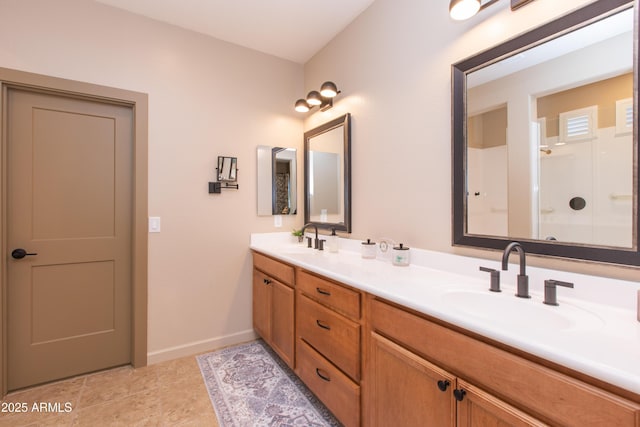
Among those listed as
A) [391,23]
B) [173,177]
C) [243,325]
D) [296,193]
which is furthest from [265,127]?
[243,325]

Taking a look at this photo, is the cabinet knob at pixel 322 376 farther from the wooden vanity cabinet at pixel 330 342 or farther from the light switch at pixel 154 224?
the light switch at pixel 154 224

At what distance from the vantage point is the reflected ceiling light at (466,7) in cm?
137

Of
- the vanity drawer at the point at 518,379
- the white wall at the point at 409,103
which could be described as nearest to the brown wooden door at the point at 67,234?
the white wall at the point at 409,103

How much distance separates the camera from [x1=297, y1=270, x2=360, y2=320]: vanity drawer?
1.42 meters

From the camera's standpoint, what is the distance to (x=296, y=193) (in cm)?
296

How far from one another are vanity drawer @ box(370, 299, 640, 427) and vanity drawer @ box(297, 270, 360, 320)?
0.29 metres

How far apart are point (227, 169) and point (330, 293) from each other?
1554 mm

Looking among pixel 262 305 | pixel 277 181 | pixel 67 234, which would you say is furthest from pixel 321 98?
pixel 67 234

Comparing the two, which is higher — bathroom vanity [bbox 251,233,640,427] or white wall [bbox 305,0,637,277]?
white wall [bbox 305,0,637,277]

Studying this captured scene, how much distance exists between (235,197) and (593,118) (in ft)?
7.81

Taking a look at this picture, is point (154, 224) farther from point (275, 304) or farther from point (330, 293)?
point (330, 293)

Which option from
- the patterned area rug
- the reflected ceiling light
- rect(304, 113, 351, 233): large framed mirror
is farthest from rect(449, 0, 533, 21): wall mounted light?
the patterned area rug

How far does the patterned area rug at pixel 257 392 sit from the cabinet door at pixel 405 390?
0.60m

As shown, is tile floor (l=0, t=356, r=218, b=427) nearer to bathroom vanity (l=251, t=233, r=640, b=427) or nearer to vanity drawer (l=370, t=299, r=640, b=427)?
bathroom vanity (l=251, t=233, r=640, b=427)
